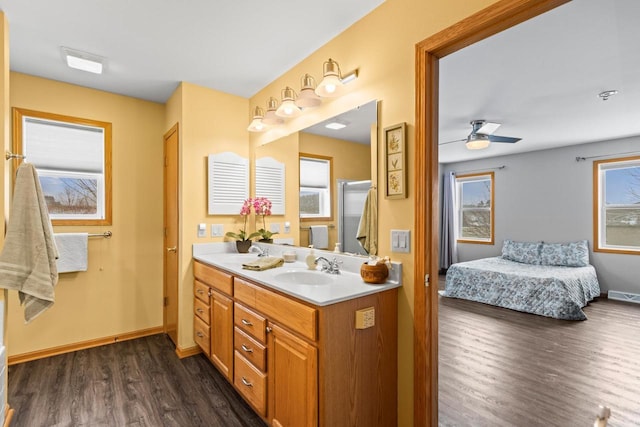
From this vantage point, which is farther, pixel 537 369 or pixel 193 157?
pixel 193 157

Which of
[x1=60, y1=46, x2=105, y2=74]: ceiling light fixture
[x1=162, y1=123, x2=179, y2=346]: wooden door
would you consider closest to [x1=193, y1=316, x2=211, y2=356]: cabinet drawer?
[x1=162, y1=123, x2=179, y2=346]: wooden door

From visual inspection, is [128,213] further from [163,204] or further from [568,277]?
[568,277]

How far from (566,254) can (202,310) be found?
5.52m

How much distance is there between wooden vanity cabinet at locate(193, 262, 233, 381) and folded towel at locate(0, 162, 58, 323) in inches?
39.8

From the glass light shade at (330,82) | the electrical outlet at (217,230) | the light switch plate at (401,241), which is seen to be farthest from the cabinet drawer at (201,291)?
the glass light shade at (330,82)

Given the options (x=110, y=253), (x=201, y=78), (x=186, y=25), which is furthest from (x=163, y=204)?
(x=186, y=25)

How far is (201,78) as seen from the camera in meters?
2.87

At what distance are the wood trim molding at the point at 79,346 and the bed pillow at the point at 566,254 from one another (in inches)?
231

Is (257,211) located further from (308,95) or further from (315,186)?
(308,95)

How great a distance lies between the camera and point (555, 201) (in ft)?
17.8

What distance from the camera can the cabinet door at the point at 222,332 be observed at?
7.29 ft

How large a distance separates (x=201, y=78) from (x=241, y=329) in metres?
2.25

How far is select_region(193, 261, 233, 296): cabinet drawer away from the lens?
2.25 metres

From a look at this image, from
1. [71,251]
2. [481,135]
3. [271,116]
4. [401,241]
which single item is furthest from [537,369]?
[71,251]
